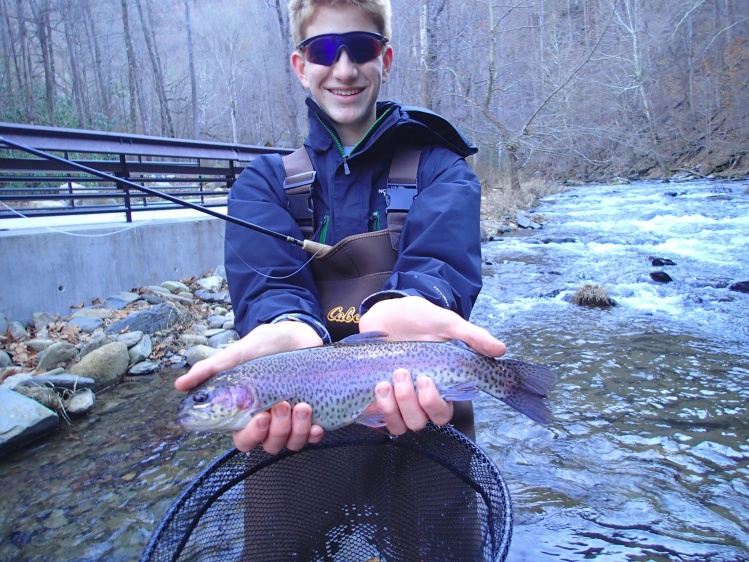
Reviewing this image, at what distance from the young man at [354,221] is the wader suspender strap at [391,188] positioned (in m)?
0.05

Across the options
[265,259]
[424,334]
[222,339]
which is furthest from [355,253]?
[222,339]

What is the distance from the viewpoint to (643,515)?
3.77 meters

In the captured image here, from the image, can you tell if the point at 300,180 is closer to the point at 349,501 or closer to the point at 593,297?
the point at 349,501

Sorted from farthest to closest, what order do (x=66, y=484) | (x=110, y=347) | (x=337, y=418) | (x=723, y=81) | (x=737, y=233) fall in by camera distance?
(x=723, y=81)
(x=737, y=233)
(x=110, y=347)
(x=66, y=484)
(x=337, y=418)

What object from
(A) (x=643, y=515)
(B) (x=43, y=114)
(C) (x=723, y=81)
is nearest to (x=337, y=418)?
(A) (x=643, y=515)

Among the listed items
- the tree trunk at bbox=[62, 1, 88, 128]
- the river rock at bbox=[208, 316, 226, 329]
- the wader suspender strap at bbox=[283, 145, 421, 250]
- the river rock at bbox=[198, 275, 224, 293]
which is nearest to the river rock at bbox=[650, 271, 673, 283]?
the river rock at bbox=[208, 316, 226, 329]

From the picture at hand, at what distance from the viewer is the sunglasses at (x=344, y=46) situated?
9.02 ft

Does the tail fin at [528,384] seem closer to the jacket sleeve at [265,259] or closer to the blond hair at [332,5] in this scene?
the jacket sleeve at [265,259]

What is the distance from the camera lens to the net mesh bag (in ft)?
7.02

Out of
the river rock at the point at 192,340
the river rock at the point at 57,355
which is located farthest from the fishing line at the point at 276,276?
the river rock at the point at 192,340

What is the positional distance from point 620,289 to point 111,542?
9.17 meters

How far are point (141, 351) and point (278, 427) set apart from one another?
→ 504 cm

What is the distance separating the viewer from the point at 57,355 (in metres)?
5.69

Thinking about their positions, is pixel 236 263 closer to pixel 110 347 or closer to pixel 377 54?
pixel 377 54
